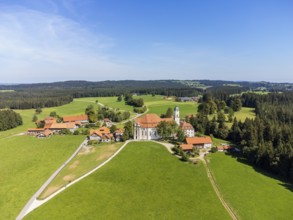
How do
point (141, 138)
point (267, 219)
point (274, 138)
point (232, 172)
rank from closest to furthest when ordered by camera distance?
point (267, 219) < point (232, 172) < point (274, 138) < point (141, 138)

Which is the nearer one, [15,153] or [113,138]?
[15,153]

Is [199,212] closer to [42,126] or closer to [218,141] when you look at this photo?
[218,141]

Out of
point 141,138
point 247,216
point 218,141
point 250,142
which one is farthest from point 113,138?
point 247,216

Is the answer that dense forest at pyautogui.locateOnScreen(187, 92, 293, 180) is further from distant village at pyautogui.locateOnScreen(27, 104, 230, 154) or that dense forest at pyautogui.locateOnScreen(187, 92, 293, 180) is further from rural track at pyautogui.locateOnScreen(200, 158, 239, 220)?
rural track at pyautogui.locateOnScreen(200, 158, 239, 220)

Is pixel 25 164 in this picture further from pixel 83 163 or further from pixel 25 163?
pixel 83 163

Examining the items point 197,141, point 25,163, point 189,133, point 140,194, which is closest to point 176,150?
point 197,141

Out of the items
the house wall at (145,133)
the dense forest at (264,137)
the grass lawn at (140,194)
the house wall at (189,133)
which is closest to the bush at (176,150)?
the grass lawn at (140,194)
